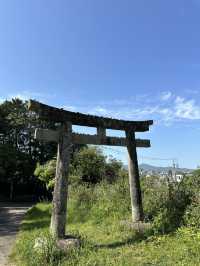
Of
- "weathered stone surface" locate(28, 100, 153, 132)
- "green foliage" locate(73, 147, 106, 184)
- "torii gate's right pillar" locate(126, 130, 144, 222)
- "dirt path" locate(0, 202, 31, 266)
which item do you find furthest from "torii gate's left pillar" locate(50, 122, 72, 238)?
"green foliage" locate(73, 147, 106, 184)

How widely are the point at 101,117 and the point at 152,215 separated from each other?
325cm

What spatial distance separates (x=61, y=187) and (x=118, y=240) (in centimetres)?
198

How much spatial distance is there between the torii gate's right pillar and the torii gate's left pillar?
2355 mm

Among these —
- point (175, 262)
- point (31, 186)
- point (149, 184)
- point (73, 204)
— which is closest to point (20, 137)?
point (31, 186)

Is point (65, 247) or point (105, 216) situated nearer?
point (65, 247)

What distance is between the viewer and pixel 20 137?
43.7 meters

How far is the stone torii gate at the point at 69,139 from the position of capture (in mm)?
9273

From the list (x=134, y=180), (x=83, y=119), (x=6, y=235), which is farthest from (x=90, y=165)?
(x=83, y=119)

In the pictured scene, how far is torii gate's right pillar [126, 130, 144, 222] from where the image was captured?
10781mm

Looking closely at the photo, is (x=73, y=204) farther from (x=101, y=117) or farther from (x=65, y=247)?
(x=65, y=247)

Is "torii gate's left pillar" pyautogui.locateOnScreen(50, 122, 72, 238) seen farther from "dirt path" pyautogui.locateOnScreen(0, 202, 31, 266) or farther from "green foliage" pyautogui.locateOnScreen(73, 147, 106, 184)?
"green foliage" pyautogui.locateOnScreen(73, 147, 106, 184)

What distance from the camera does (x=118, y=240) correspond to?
31.0 ft

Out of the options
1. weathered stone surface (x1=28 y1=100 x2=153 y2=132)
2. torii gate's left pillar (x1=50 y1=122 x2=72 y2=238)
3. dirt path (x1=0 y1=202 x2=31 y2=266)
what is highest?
weathered stone surface (x1=28 y1=100 x2=153 y2=132)

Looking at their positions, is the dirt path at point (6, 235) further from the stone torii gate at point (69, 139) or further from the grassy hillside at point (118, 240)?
the stone torii gate at point (69, 139)
